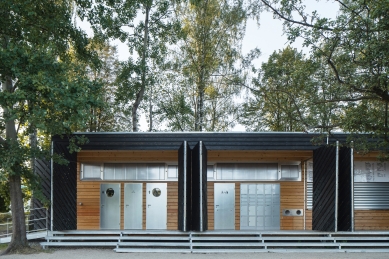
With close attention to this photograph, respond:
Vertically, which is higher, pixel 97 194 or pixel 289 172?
pixel 289 172

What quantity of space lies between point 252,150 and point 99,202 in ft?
17.1

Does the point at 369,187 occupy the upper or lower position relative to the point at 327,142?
lower

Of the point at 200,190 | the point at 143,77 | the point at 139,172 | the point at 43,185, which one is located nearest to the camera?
the point at 200,190

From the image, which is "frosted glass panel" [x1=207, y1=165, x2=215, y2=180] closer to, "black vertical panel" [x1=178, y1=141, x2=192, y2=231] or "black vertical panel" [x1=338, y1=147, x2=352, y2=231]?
"black vertical panel" [x1=178, y1=141, x2=192, y2=231]

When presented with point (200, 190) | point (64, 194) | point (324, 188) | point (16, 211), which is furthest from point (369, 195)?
point (16, 211)

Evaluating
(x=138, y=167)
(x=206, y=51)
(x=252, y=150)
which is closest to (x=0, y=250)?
(x=138, y=167)

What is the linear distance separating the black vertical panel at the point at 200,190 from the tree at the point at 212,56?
10.0 m

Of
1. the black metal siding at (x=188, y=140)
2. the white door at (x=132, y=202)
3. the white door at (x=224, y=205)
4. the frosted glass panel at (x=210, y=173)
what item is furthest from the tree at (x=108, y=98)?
the black metal siding at (x=188, y=140)

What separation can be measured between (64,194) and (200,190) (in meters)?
3.96

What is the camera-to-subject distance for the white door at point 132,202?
16.6 metres

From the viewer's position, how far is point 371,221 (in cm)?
1602

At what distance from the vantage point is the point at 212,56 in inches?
974

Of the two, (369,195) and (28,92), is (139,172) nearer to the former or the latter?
(28,92)

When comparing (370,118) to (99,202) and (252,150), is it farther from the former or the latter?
(99,202)
